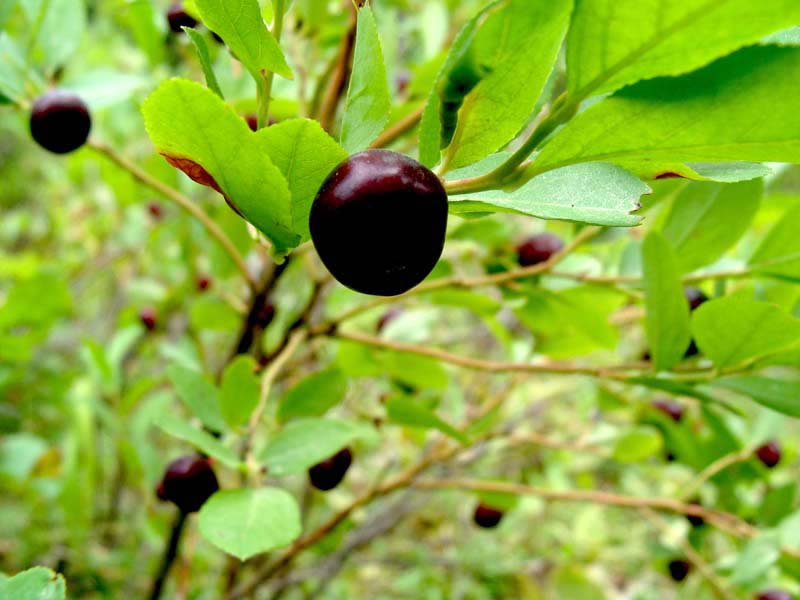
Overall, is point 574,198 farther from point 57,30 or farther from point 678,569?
point 678,569

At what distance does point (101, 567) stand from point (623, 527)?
2080mm

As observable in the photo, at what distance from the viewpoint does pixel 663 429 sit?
1.14 metres

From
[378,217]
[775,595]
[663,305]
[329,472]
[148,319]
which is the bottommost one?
[148,319]

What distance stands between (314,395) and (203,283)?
1.98 ft

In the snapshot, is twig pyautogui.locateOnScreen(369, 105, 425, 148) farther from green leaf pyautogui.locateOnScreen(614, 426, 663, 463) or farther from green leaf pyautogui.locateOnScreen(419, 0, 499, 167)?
green leaf pyautogui.locateOnScreen(614, 426, 663, 463)

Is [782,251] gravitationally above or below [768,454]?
above

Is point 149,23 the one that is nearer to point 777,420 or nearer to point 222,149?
point 222,149

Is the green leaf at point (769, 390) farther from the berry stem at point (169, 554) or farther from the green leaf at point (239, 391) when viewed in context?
the berry stem at point (169, 554)

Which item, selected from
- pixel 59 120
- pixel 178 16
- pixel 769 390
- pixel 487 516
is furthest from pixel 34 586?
pixel 487 516

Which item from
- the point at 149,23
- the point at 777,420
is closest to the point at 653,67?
the point at 149,23

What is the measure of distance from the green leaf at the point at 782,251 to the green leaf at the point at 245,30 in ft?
1.71

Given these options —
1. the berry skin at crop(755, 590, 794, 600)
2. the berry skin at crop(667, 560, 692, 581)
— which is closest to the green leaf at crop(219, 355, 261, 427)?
the berry skin at crop(755, 590, 794, 600)

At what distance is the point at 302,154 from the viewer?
13.5 inches

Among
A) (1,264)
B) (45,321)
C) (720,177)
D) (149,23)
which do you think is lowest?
(1,264)
